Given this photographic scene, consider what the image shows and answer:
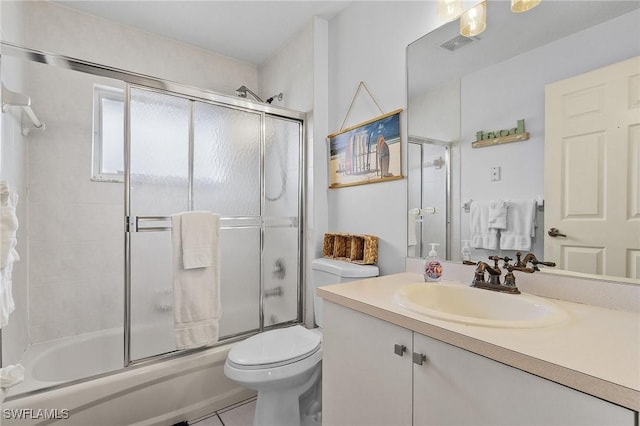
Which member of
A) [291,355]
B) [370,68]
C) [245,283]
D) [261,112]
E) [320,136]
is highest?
A: [370,68]

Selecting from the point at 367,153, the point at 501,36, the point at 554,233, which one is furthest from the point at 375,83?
the point at 554,233

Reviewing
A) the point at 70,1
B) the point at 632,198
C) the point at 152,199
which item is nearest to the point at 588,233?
the point at 632,198

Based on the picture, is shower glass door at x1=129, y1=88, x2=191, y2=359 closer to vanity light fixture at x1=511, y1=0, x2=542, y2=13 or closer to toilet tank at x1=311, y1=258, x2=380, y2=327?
toilet tank at x1=311, y1=258, x2=380, y2=327

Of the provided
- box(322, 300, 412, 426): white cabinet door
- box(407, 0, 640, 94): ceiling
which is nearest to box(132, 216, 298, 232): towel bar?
box(322, 300, 412, 426): white cabinet door

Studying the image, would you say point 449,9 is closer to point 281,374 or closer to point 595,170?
point 595,170

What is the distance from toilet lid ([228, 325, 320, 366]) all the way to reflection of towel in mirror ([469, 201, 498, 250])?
91 cm

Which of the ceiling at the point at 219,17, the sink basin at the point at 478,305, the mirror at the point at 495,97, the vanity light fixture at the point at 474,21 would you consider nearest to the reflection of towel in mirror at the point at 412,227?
the mirror at the point at 495,97

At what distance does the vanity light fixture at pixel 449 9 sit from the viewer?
1333 mm

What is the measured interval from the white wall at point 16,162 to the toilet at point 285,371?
117 cm

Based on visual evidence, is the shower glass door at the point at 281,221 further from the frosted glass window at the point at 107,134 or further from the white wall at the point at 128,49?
the frosted glass window at the point at 107,134

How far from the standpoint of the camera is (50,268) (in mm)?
1945

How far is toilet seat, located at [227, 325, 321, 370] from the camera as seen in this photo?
137 centimetres

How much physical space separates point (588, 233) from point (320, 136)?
155 cm

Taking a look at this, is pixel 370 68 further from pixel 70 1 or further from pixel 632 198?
pixel 70 1
